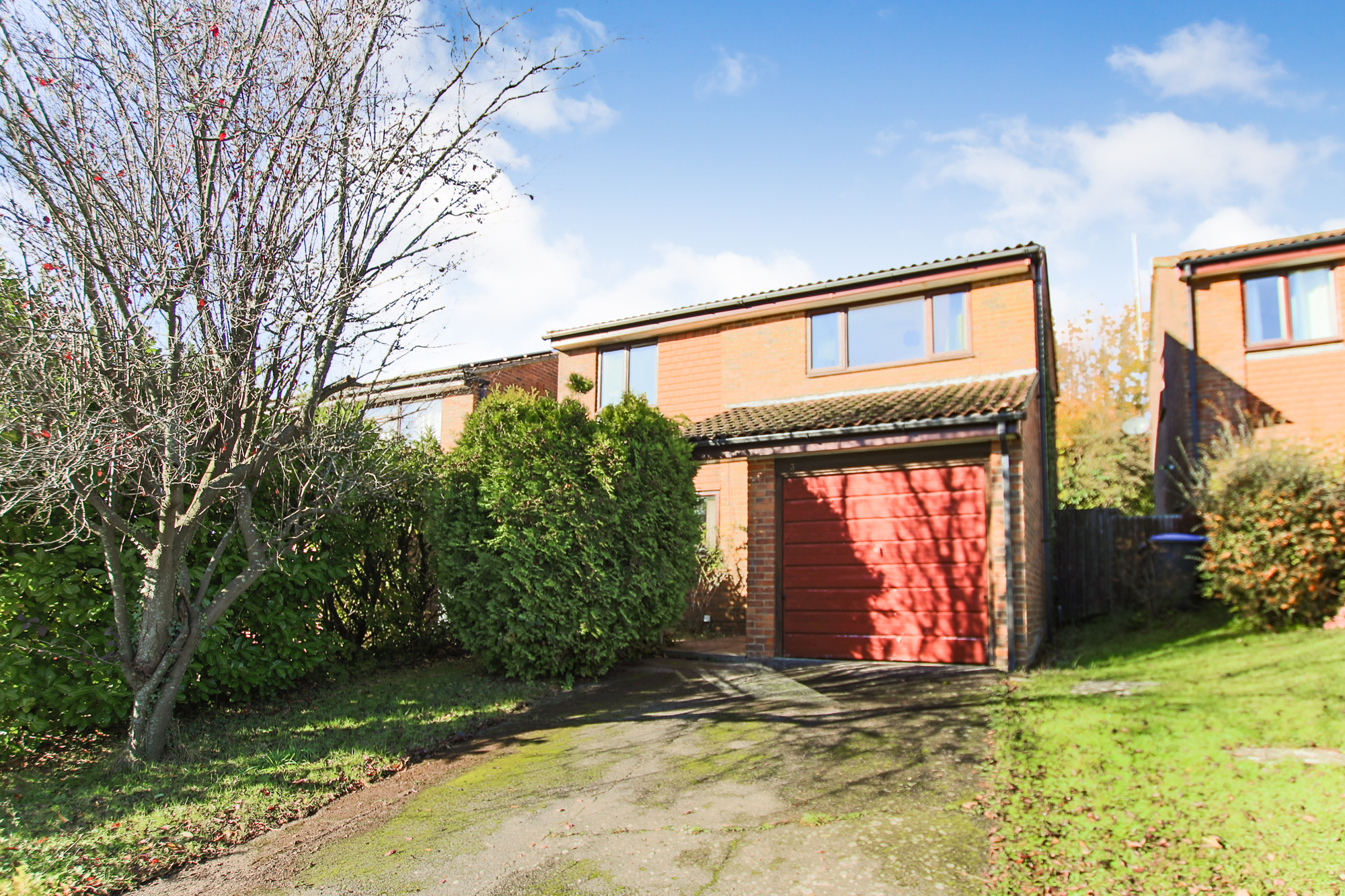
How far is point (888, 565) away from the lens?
10086 millimetres

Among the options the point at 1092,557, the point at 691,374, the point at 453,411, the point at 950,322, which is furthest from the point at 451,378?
the point at 1092,557

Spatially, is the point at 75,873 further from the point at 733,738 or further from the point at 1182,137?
the point at 1182,137

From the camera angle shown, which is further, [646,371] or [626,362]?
[626,362]

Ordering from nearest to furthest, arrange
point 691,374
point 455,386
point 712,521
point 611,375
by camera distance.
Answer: point 712,521, point 691,374, point 611,375, point 455,386

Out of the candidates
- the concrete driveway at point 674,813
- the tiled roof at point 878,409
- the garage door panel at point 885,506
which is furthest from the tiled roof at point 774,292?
the concrete driveway at point 674,813

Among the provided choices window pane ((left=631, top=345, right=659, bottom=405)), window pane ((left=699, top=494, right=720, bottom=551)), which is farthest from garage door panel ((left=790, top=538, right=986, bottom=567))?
window pane ((left=631, top=345, right=659, bottom=405))

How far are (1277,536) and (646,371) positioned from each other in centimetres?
1040

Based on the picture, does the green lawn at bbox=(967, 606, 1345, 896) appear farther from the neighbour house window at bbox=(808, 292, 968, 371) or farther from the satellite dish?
the satellite dish

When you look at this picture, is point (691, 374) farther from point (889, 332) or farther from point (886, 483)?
point (886, 483)

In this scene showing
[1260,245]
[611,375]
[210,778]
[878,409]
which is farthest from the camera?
[611,375]

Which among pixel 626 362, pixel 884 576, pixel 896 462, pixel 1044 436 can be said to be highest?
pixel 626 362

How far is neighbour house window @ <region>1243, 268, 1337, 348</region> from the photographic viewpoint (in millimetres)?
13766

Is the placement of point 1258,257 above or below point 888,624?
above

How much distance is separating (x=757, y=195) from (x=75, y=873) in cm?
803
